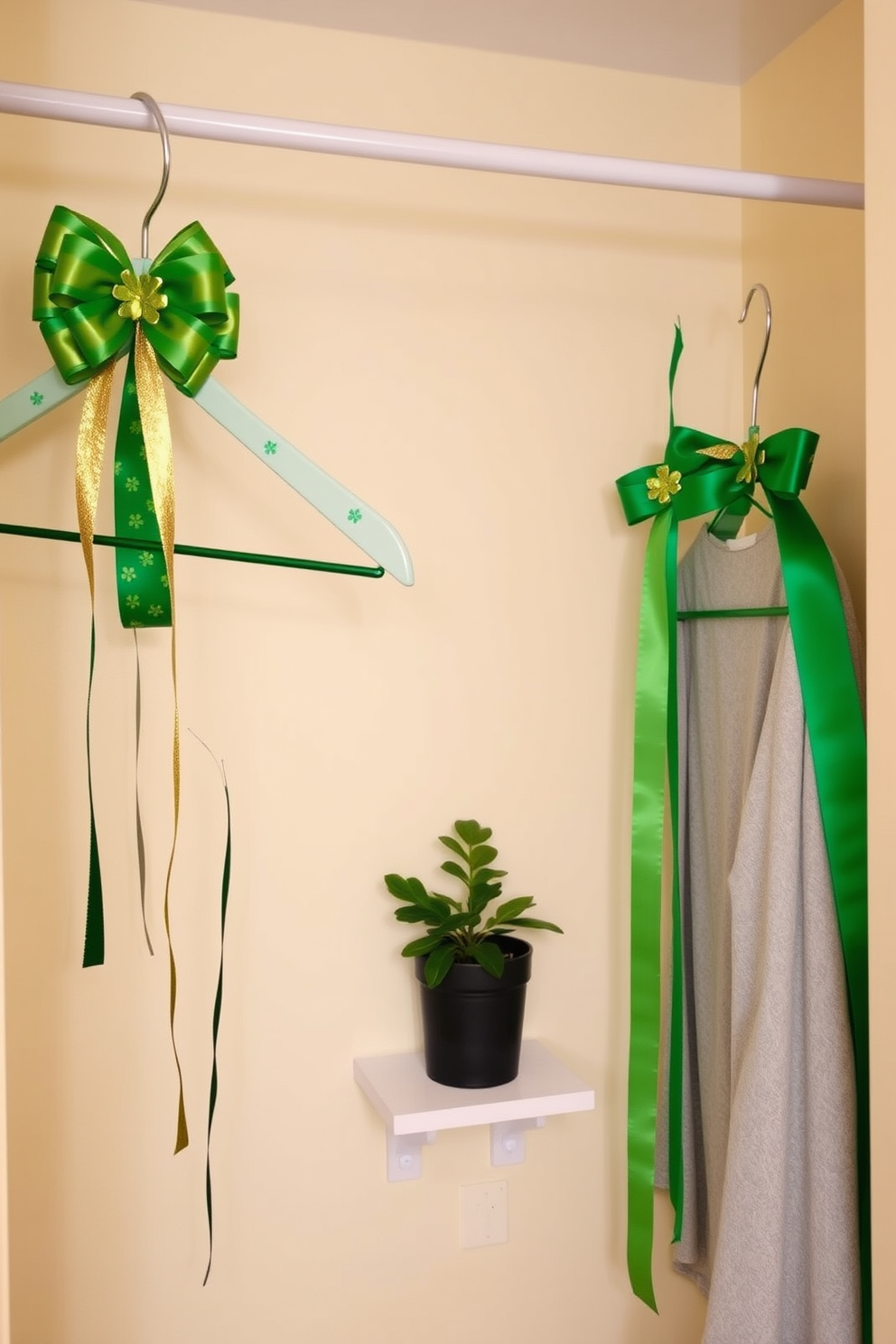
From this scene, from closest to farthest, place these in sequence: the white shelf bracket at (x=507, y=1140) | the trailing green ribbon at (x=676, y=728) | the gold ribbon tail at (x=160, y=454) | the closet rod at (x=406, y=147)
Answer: the closet rod at (x=406, y=147)
the gold ribbon tail at (x=160, y=454)
the trailing green ribbon at (x=676, y=728)
the white shelf bracket at (x=507, y=1140)

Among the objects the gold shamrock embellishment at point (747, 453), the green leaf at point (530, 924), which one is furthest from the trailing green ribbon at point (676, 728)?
the green leaf at point (530, 924)

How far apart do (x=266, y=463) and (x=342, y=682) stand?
1.30 feet

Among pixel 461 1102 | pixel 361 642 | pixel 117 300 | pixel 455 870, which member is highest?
pixel 117 300

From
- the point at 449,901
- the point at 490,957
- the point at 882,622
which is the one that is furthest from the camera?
the point at 449,901

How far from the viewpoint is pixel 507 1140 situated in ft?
5.35

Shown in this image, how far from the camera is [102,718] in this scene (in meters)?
1.46

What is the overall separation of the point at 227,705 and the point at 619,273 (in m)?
0.81

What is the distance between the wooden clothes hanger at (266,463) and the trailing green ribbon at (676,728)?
404 mm

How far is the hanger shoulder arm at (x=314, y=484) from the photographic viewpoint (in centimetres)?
124

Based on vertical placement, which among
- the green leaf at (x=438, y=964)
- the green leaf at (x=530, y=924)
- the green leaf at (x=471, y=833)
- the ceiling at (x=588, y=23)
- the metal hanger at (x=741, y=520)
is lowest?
the green leaf at (x=438, y=964)

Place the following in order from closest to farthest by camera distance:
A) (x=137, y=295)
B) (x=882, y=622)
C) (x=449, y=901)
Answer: (x=882, y=622) < (x=137, y=295) < (x=449, y=901)

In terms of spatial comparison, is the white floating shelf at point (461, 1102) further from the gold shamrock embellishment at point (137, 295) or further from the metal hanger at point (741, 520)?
the gold shamrock embellishment at point (137, 295)

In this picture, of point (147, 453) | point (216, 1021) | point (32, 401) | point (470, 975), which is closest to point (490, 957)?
point (470, 975)

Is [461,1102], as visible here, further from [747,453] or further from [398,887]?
[747,453]
